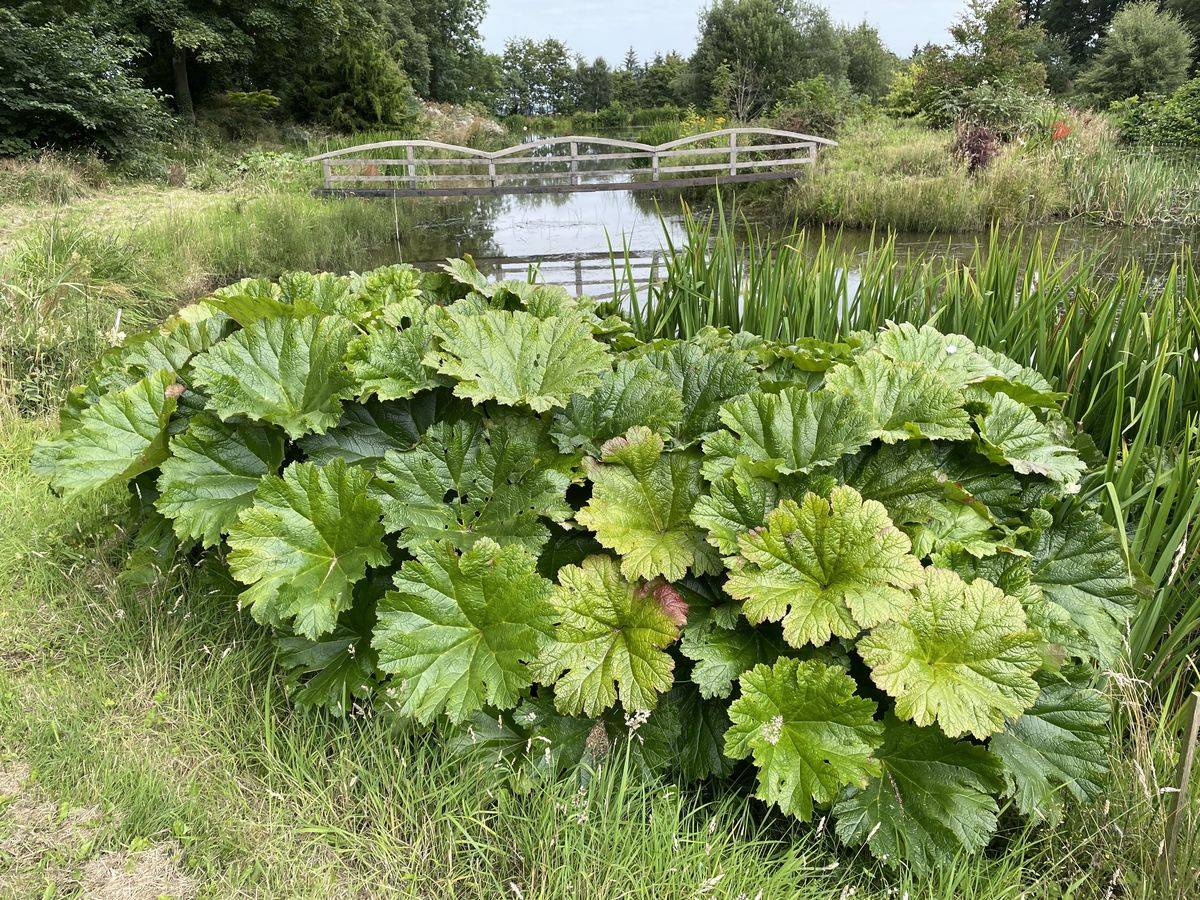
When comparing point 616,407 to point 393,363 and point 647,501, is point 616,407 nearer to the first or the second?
point 647,501

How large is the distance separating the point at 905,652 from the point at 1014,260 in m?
1.80

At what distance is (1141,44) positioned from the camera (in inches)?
976

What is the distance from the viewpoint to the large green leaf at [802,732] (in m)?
1.23

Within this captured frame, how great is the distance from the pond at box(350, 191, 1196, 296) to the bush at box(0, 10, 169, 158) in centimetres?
567

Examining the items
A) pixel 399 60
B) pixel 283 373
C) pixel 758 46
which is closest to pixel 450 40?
pixel 399 60

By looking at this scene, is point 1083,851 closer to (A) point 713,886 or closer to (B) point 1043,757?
(B) point 1043,757

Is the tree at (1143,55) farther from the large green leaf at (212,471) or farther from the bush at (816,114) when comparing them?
the large green leaf at (212,471)

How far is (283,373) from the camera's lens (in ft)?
5.83

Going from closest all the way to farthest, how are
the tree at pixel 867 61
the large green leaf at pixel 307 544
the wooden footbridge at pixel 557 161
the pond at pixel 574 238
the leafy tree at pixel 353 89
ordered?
the large green leaf at pixel 307 544 → the pond at pixel 574 238 → the wooden footbridge at pixel 557 161 → the leafy tree at pixel 353 89 → the tree at pixel 867 61

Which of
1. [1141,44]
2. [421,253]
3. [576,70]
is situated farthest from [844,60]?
[421,253]

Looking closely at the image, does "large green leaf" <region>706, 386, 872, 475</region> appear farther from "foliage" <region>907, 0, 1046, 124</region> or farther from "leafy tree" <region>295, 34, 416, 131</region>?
"leafy tree" <region>295, 34, 416, 131</region>

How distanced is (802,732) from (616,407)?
2.51 feet

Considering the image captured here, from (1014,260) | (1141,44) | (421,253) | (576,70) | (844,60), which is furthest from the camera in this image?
(576,70)

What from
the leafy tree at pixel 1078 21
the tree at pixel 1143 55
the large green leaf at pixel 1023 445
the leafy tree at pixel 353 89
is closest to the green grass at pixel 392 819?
the large green leaf at pixel 1023 445
